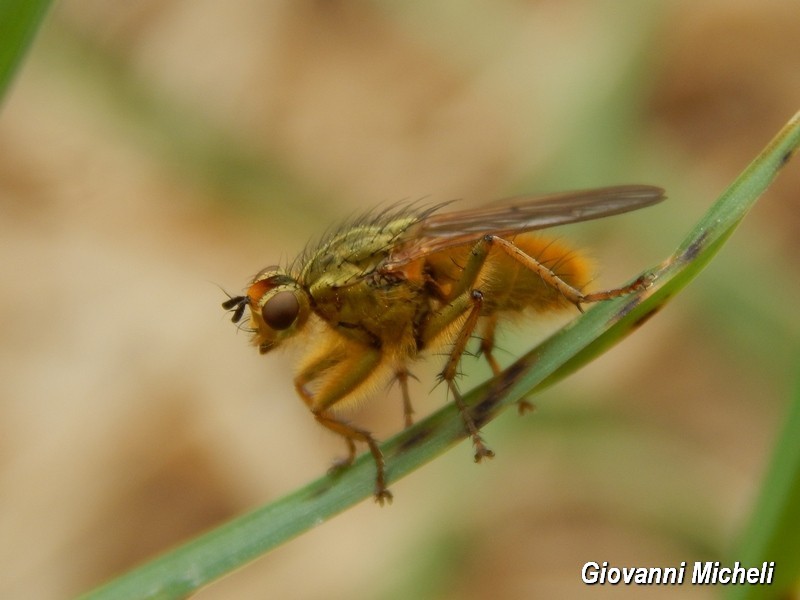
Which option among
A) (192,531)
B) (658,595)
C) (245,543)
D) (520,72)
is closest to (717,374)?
(658,595)

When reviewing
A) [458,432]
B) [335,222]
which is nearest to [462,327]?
[458,432]

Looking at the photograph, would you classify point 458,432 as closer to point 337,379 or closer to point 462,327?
point 462,327

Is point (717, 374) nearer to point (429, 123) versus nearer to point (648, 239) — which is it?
point (648, 239)

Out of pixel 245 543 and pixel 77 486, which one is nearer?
pixel 245 543

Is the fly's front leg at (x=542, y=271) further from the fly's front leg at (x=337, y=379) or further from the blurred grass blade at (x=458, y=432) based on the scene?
the blurred grass blade at (x=458, y=432)

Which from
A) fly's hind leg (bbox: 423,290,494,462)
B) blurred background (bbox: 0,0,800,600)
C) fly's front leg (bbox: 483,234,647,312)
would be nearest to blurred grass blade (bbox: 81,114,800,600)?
fly's hind leg (bbox: 423,290,494,462)

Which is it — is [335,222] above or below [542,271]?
above

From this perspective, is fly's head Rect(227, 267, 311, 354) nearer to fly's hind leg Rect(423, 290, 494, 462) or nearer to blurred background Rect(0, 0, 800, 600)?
fly's hind leg Rect(423, 290, 494, 462)
